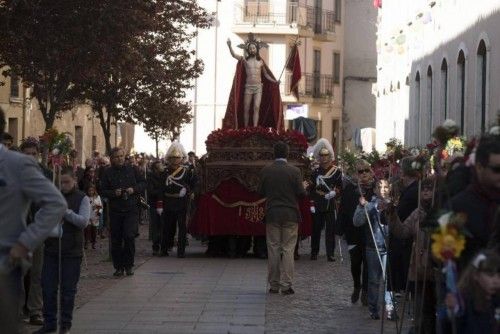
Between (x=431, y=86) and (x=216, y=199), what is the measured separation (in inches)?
544

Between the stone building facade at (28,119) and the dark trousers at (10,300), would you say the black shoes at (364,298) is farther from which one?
the stone building facade at (28,119)

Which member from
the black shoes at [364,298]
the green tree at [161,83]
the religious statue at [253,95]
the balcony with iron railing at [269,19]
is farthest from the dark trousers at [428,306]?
the balcony with iron railing at [269,19]

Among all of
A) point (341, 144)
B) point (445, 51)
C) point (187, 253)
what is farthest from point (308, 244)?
point (341, 144)

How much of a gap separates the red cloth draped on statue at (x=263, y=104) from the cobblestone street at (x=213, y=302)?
4505mm

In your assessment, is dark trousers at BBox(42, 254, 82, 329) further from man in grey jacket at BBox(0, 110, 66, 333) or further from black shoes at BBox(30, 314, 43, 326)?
man in grey jacket at BBox(0, 110, 66, 333)

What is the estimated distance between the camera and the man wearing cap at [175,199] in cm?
2438

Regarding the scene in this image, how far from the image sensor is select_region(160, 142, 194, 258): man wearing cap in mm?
24375

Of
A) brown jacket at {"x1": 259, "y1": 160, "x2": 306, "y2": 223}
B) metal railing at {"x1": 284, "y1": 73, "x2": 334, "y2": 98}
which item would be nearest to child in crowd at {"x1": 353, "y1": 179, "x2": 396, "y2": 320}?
brown jacket at {"x1": 259, "y1": 160, "x2": 306, "y2": 223}

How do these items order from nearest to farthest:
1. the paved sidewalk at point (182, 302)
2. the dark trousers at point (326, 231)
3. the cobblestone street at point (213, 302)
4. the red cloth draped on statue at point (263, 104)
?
the paved sidewalk at point (182, 302), the cobblestone street at point (213, 302), the dark trousers at point (326, 231), the red cloth draped on statue at point (263, 104)

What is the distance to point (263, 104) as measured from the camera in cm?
2728

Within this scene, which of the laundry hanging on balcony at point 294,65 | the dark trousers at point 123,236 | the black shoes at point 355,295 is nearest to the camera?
the black shoes at point 355,295

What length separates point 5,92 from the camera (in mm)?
40000

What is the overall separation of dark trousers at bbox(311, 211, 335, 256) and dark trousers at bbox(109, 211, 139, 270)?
482 centimetres

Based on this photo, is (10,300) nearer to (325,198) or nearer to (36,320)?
(36,320)
